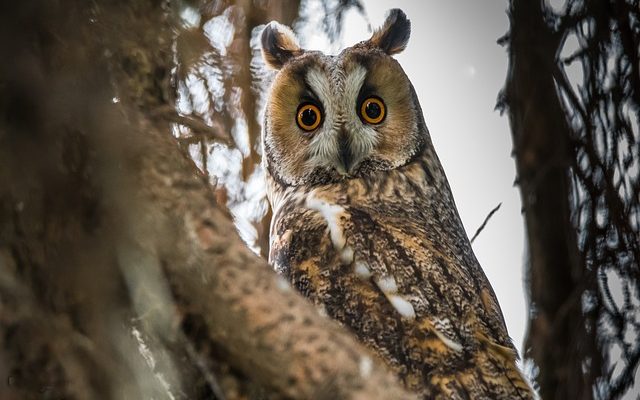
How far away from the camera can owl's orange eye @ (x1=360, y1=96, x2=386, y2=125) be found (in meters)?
2.80

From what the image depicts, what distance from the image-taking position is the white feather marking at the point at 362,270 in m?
2.18

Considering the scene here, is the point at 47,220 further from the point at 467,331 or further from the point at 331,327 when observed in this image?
the point at 467,331

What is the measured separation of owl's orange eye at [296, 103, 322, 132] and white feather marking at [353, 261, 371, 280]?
0.81 meters

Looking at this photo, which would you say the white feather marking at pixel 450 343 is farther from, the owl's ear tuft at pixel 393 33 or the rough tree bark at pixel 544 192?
the owl's ear tuft at pixel 393 33

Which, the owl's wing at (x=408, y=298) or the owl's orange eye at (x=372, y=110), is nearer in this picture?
the owl's wing at (x=408, y=298)

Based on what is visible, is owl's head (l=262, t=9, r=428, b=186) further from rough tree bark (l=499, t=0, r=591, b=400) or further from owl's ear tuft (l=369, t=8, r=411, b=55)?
rough tree bark (l=499, t=0, r=591, b=400)

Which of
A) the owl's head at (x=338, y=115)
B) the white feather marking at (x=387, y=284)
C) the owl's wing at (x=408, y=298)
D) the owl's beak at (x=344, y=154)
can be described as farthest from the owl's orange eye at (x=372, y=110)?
the white feather marking at (x=387, y=284)

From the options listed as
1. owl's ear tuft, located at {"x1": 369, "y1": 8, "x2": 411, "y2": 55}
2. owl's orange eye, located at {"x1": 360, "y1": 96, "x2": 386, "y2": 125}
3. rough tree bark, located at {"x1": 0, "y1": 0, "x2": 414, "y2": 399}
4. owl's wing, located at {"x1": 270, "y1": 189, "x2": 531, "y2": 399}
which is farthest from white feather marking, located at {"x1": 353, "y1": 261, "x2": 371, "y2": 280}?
owl's ear tuft, located at {"x1": 369, "y1": 8, "x2": 411, "y2": 55}

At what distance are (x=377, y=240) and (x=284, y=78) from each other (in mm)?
908

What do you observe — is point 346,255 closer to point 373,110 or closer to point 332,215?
point 332,215

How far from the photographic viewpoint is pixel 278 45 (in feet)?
9.56

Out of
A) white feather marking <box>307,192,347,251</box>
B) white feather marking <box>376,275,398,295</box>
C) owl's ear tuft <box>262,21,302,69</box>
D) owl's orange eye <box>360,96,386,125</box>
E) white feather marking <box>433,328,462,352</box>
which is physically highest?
owl's ear tuft <box>262,21,302,69</box>

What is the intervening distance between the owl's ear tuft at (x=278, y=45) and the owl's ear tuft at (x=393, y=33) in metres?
0.34

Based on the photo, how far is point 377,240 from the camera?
2287 mm
